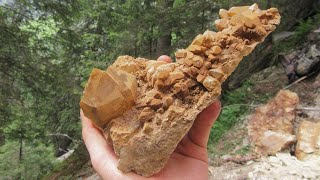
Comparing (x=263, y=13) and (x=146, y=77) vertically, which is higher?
(x=263, y=13)

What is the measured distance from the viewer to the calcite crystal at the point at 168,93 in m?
2.09

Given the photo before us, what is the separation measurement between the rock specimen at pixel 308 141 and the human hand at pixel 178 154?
3695 mm

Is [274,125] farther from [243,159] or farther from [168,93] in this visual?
[168,93]

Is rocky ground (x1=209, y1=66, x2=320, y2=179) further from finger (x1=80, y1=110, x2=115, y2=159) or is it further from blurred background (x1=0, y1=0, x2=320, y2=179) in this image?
finger (x1=80, y1=110, x2=115, y2=159)

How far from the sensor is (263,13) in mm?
2152

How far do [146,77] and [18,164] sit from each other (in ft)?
16.9

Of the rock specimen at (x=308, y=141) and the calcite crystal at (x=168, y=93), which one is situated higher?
the calcite crystal at (x=168, y=93)

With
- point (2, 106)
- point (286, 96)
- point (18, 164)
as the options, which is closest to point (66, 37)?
point (2, 106)

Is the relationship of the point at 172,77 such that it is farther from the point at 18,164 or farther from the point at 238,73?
the point at 238,73

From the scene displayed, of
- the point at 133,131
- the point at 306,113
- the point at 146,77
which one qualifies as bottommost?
the point at 306,113

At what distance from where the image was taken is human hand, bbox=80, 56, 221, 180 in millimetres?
2264

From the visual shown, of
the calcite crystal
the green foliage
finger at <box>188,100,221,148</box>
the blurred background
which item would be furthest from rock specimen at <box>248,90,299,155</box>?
the green foliage

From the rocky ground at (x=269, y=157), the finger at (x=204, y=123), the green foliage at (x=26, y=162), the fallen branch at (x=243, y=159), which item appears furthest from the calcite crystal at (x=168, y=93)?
the green foliage at (x=26, y=162)

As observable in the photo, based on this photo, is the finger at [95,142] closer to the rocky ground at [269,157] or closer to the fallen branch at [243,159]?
the rocky ground at [269,157]
